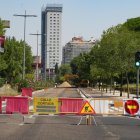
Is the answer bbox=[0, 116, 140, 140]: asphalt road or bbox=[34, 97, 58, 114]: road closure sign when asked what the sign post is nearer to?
bbox=[34, 97, 58, 114]: road closure sign

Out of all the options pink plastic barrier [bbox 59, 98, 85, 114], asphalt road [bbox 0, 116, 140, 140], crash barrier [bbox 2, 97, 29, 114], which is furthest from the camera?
crash barrier [bbox 2, 97, 29, 114]

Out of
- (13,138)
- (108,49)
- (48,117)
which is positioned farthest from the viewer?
(108,49)

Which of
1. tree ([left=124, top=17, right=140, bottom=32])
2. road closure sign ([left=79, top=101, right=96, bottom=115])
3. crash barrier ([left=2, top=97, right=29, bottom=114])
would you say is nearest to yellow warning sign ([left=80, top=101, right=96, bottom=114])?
road closure sign ([left=79, top=101, right=96, bottom=115])

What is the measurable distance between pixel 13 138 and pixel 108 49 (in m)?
44.4

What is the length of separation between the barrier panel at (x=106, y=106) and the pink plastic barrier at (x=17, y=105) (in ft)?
10.5

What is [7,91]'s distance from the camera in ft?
206

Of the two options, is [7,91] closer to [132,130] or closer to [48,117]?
[48,117]

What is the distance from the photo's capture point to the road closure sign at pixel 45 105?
25.5m

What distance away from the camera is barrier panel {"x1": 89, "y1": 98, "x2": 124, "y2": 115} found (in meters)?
25.4

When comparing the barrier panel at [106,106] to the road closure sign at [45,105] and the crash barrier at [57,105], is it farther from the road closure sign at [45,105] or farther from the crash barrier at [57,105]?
the road closure sign at [45,105]

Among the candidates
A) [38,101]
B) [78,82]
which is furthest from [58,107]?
[78,82]

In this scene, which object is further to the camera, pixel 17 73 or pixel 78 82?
pixel 78 82

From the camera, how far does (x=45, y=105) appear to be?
25.5 m

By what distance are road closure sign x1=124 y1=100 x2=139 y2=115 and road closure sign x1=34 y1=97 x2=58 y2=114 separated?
338 cm
